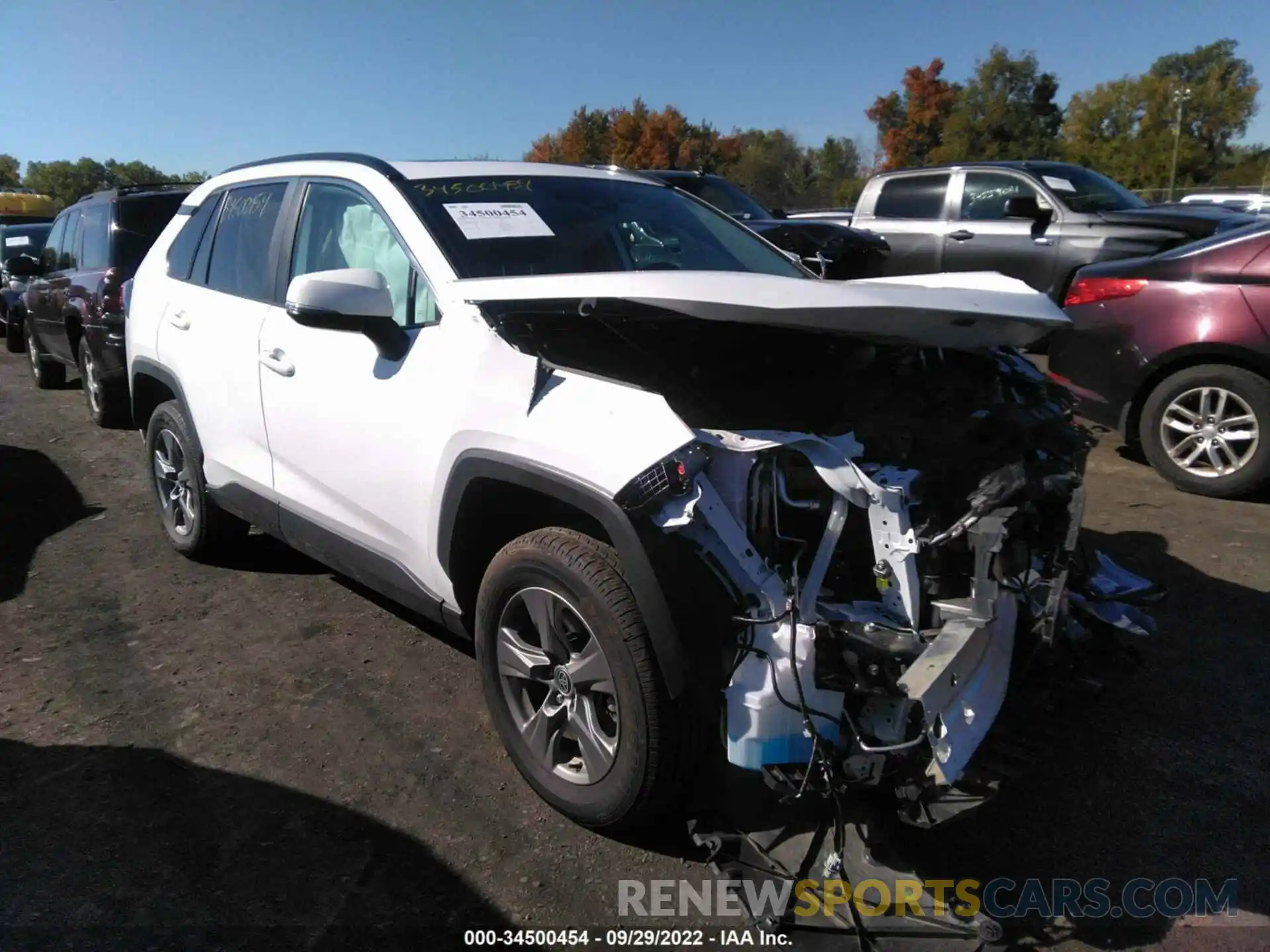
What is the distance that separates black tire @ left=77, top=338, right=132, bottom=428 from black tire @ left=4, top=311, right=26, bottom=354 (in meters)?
5.28

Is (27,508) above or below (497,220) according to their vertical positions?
below

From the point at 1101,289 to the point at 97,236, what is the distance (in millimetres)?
7902

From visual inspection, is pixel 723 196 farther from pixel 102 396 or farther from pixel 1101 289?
pixel 102 396

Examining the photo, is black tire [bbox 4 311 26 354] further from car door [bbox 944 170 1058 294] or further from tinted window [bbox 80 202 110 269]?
car door [bbox 944 170 1058 294]

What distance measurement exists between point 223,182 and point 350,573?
231 cm

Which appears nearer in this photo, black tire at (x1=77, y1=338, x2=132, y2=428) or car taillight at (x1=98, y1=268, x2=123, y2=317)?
car taillight at (x1=98, y1=268, x2=123, y2=317)

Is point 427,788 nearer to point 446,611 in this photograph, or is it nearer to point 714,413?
point 446,611

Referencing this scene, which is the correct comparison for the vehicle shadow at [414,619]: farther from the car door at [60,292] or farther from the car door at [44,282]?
the car door at [44,282]

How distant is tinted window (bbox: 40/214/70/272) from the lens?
9.23 m

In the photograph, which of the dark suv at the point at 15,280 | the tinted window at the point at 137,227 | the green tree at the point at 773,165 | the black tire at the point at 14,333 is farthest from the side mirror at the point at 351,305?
the green tree at the point at 773,165

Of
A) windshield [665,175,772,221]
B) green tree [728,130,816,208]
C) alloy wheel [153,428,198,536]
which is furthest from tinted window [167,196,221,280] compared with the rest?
green tree [728,130,816,208]

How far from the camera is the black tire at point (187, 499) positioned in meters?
4.53

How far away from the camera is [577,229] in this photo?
359 centimetres

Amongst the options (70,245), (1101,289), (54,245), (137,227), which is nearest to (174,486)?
(137,227)
